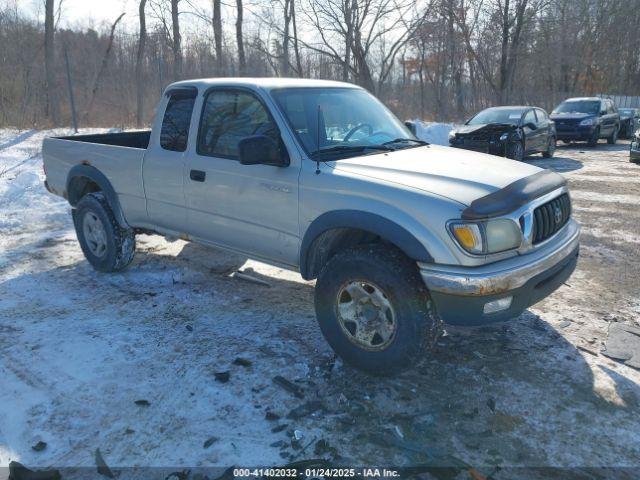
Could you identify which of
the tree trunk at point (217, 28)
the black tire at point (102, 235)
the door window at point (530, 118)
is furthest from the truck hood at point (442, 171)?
the tree trunk at point (217, 28)

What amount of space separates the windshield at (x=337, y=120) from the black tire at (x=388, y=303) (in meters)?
0.93

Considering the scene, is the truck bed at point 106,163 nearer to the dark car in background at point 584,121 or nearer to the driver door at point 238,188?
the driver door at point 238,188

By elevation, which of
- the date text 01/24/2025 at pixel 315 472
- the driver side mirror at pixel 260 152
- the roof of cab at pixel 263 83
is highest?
the roof of cab at pixel 263 83

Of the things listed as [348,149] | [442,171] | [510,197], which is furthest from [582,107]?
[510,197]

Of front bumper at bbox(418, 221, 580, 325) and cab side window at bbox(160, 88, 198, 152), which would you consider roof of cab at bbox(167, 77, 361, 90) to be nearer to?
cab side window at bbox(160, 88, 198, 152)

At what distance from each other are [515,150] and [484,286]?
35.6 ft

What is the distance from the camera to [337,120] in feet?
13.7

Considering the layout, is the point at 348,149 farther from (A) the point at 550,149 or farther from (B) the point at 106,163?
(A) the point at 550,149

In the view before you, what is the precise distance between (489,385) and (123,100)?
23.2m

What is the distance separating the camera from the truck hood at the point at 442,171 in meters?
3.23

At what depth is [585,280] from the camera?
206 inches

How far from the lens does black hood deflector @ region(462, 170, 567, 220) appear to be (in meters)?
3.01

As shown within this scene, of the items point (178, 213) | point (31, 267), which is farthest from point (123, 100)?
point (178, 213)

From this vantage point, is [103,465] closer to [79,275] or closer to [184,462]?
[184,462]
